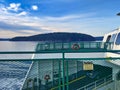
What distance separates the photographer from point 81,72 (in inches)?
740

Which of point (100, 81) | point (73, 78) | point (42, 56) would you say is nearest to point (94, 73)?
point (100, 81)

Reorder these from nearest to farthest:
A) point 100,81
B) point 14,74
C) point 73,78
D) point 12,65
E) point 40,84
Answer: point 12,65, point 14,74, point 40,84, point 73,78, point 100,81

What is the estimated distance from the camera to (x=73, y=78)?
1773cm

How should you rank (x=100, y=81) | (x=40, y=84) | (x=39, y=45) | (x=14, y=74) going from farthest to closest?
(x=39, y=45) → (x=100, y=81) → (x=40, y=84) → (x=14, y=74)

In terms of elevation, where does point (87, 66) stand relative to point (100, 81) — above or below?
above

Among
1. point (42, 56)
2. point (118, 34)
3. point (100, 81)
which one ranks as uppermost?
point (118, 34)

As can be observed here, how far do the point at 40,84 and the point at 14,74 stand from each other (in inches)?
172

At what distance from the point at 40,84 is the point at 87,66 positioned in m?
5.07

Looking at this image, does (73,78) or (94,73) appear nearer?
(73,78)

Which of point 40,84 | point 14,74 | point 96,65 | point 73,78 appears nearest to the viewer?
point 14,74

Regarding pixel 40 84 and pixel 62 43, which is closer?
pixel 40 84

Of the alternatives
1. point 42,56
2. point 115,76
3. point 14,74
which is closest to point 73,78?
point 115,76

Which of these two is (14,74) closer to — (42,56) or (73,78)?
(73,78)

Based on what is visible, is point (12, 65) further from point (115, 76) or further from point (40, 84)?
point (115, 76)
